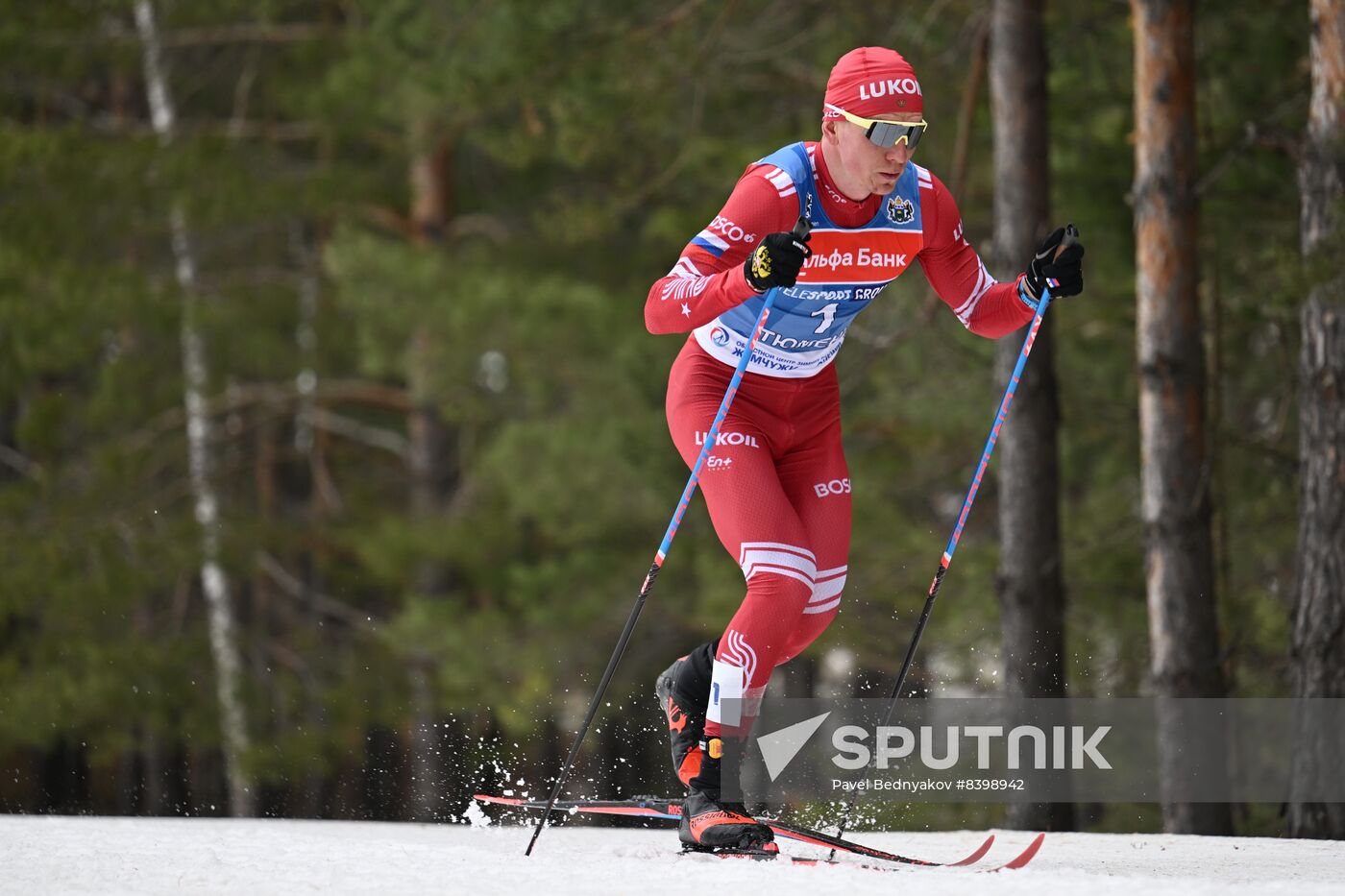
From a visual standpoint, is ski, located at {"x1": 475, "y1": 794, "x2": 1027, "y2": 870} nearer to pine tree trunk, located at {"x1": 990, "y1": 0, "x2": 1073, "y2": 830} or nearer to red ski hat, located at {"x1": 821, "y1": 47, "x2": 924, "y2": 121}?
red ski hat, located at {"x1": 821, "y1": 47, "x2": 924, "y2": 121}

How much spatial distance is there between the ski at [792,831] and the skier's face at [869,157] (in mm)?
1874

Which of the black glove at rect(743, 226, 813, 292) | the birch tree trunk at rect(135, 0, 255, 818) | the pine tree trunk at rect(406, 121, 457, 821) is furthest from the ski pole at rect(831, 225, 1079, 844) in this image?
the birch tree trunk at rect(135, 0, 255, 818)

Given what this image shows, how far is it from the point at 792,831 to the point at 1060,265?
1876 millimetres

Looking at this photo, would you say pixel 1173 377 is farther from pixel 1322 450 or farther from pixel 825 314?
pixel 825 314

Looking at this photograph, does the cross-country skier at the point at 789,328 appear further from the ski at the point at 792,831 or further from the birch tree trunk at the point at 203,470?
the birch tree trunk at the point at 203,470

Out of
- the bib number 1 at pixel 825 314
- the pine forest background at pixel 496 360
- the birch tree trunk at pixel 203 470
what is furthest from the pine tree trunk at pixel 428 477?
the bib number 1 at pixel 825 314

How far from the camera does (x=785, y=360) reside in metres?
5.06

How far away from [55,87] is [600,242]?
646cm

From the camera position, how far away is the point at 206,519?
17.5 m

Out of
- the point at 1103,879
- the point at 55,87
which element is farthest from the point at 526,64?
the point at 55,87

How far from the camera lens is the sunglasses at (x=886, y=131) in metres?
4.64

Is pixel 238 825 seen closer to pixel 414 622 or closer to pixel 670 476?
pixel 670 476

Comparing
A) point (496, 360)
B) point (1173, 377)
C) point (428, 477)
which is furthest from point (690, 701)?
point (428, 477)

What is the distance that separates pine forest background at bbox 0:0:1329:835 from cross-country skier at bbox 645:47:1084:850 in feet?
12.9
